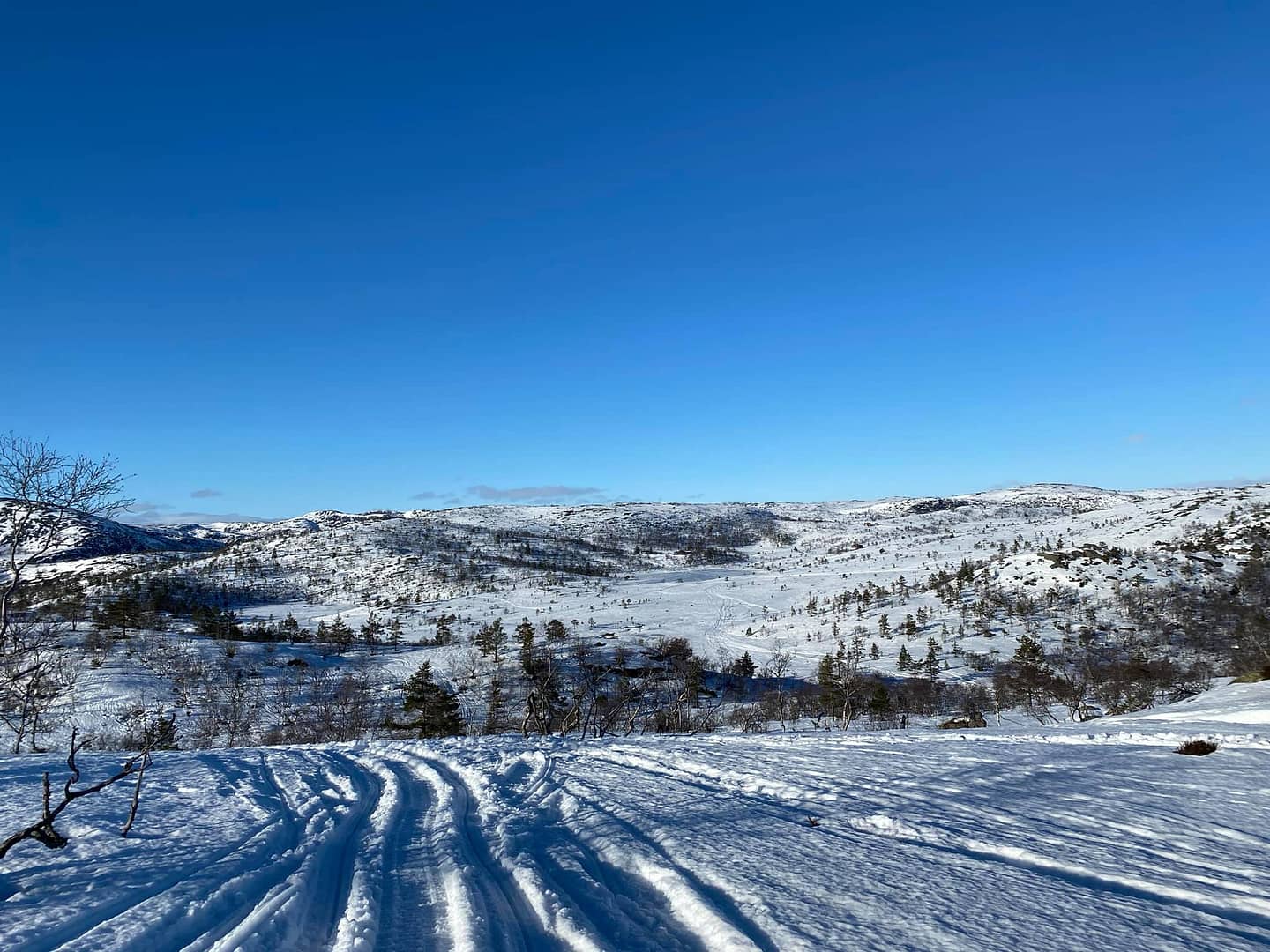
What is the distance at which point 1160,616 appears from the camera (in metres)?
73.9

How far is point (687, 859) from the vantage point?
6523mm

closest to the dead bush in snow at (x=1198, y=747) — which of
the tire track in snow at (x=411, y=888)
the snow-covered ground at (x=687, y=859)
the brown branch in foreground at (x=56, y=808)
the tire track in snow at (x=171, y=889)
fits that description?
the snow-covered ground at (x=687, y=859)

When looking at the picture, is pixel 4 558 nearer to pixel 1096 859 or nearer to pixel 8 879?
pixel 8 879

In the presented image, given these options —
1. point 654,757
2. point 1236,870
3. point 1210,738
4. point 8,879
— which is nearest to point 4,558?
point 8,879

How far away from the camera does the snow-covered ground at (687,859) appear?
195 inches

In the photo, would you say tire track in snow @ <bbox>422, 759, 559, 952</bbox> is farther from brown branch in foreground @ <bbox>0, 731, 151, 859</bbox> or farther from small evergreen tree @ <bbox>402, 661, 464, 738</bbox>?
small evergreen tree @ <bbox>402, 661, 464, 738</bbox>

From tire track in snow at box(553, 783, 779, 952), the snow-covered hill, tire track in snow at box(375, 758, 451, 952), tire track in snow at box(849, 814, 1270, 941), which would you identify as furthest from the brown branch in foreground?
tire track in snow at box(849, 814, 1270, 941)

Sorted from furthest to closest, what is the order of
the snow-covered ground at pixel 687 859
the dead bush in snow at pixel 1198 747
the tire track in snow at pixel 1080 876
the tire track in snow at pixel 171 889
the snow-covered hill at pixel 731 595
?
1. the snow-covered hill at pixel 731 595
2. the dead bush in snow at pixel 1198 747
3. the tire track in snow at pixel 171 889
4. the snow-covered ground at pixel 687 859
5. the tire track in snow at pixel 1080 876

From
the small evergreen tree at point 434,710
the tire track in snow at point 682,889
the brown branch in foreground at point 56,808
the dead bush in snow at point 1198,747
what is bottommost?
the small evergreen tree at point 434,710

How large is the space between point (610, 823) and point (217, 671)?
72.0 metres

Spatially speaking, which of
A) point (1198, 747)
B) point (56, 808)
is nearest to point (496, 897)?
point (56, 808)

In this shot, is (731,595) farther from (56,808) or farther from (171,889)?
(56,808)

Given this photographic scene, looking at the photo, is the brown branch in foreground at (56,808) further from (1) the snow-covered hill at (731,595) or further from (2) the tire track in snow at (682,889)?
(1) the snow-covered hill at (731,595)

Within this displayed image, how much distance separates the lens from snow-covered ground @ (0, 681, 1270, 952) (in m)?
4.95
